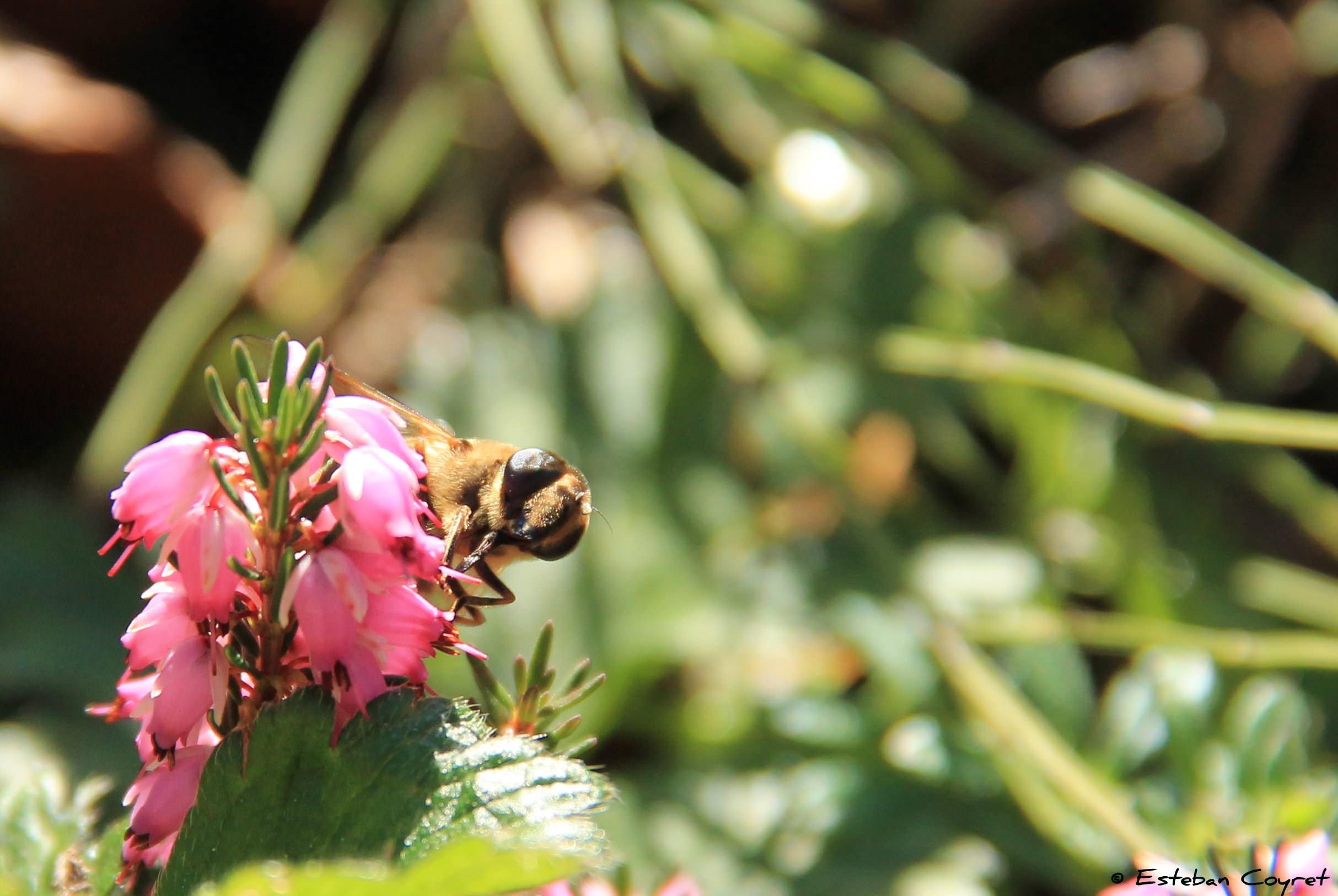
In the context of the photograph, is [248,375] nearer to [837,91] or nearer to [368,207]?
[837,91]

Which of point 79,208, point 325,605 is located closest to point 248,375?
point 325,605

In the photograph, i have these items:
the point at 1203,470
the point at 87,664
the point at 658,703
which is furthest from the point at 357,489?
the point at 1203,470

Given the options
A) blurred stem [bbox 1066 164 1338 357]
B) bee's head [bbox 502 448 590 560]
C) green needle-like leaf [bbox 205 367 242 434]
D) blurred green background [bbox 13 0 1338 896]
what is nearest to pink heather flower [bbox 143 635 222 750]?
green needle-like leaf [bbox 205 367 242 434]

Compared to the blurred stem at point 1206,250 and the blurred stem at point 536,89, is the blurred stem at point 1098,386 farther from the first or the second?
the blurred stem at point 536,89

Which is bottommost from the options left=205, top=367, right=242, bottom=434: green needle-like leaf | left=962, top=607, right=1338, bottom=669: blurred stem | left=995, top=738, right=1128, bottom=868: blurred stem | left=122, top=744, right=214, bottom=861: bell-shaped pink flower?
left=122, top=744, right=214, bottom=861: bell-shaped pink flower

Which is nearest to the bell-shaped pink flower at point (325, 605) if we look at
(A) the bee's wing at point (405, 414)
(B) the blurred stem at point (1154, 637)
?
(A) the bee's wing at point (405, 414)

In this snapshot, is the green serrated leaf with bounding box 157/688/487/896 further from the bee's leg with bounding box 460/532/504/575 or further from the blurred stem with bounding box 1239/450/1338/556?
the blurred stem with bounding box 1239/450/1338/556

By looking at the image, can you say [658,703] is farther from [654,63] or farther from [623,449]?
[654,63]
